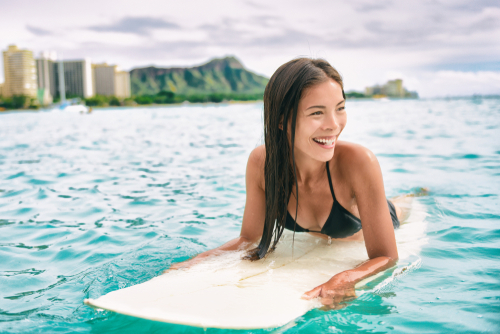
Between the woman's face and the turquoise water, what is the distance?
28.1 inches

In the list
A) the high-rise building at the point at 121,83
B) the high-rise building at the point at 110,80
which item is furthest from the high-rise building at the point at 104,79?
the high-rise building at the point at 121,83

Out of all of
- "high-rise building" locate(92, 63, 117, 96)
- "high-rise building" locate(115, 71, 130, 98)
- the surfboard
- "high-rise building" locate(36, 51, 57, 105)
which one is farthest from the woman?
"high-rise building" locate(115, 71, 130, 98)

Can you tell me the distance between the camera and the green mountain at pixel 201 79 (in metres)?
149

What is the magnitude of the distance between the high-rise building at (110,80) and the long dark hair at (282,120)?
119 metres

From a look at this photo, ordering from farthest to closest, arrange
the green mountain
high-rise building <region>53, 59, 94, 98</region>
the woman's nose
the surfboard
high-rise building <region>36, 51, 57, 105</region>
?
the green mountain
high-rise building <region>53, 59, 94, 98</region>
high-rise building <region>36, 51, 57, 105</region>
the woman's nose
the surfboard

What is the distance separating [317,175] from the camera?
2.50 metres

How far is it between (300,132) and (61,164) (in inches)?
257

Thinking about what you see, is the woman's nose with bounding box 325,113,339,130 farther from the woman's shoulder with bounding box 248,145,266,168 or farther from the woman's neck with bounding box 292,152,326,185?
the woman's shoulder with bounding box 248,145,266,168

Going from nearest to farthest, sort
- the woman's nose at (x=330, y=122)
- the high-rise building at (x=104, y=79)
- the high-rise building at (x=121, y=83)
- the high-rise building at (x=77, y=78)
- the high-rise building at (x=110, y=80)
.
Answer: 1. the woman's nose at (x=330, y=122)
2. the high-rise building at (x=77, y=78)
3. the high-rise building at (x=110, y=80)
4. the high-rise building at (x=104, y=79)
5. the high-rise building at (x=121, y=83)

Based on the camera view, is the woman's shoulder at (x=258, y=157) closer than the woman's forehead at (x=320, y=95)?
No

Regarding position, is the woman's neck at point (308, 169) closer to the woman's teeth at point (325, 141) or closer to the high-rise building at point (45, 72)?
the woman's teeth at point (325, 141)

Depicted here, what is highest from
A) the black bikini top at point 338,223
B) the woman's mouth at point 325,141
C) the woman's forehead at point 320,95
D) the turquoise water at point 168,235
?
the woman's forehead at point 320,95

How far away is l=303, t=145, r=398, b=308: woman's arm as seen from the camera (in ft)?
6.88

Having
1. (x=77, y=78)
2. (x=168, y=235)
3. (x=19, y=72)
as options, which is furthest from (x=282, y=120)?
(x=77, y=78)
